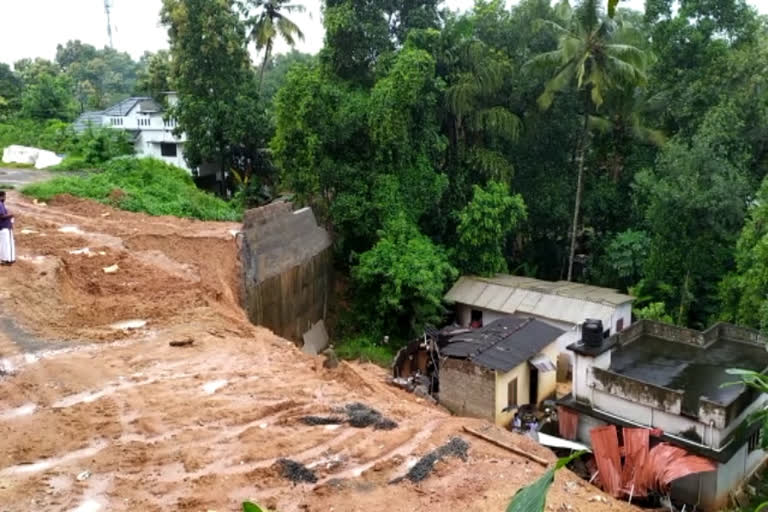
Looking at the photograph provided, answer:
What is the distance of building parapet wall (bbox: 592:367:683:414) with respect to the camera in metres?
11.5

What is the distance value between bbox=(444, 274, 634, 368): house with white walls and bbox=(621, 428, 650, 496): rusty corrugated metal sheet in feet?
19.1

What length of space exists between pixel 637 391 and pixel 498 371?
3.09m

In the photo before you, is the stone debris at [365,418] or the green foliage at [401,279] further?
the green foliage at [401,279]

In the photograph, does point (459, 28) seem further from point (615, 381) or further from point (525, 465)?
point (525, 465)

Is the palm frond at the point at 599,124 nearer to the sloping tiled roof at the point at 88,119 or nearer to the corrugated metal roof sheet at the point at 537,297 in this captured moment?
the corrugated metal roof sheet at the point at 537,297

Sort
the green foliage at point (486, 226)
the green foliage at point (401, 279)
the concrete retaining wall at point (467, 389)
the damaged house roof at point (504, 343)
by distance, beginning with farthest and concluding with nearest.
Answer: the green foliage at point (486, 226) < the green foliage at point (401, 279) < the damaged house roof at point (504, 343) < the concrete retaining wall at point (467, 389)

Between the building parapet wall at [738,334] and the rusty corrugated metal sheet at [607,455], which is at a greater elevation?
the building parapet wall at [738,334]

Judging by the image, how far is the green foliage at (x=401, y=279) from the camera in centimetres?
1800

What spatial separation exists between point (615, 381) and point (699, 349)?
3573 mm

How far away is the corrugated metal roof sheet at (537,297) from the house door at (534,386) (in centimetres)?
266

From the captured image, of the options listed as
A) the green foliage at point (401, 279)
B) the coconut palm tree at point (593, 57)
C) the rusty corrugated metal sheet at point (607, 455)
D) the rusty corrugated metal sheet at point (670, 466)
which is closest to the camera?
the rusty corrugated metal sheet at point (670, 466)

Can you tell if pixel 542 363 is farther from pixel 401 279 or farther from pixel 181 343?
pixel 181 343

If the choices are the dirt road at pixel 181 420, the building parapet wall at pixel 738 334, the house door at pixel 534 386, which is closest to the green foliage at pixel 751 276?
the building parapet wall at pixel 738 334

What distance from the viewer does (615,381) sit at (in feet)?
40.4
